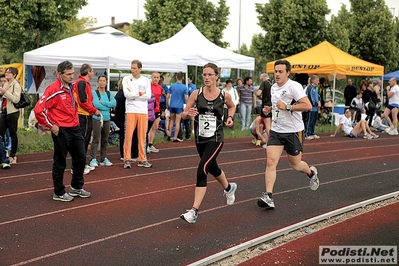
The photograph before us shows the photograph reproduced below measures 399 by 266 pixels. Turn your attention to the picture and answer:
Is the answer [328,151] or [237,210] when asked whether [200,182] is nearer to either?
[237,210]

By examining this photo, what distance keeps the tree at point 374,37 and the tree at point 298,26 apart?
6.38 meters

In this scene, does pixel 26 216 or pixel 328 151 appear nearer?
pixel 26 216

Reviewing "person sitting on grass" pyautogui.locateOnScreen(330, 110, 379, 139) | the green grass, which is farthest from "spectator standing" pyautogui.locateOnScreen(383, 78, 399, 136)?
the green grass

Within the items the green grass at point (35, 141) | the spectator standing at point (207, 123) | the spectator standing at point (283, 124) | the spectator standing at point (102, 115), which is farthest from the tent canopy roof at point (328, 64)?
the spectator standing at point (207, 123)

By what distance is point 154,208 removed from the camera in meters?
8.37

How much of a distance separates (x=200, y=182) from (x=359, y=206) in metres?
2.50

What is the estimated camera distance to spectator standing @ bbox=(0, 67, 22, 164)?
37.6ft

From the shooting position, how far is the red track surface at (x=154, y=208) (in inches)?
249

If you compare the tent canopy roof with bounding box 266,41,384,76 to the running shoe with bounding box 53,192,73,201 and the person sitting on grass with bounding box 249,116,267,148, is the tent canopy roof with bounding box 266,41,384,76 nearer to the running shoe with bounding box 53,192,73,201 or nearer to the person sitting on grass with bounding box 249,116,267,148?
the person sitting on grass with bounding box 249,116,267,148

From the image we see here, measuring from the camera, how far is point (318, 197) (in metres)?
9.34

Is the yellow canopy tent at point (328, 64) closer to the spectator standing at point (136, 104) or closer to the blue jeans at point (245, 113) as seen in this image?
the blue jeans at point (245, 113)

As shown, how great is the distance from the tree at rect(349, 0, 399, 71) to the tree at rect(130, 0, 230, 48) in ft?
28.5

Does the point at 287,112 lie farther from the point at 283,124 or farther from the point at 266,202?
the point at 266,202

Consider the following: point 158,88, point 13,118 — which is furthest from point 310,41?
point 13,118
